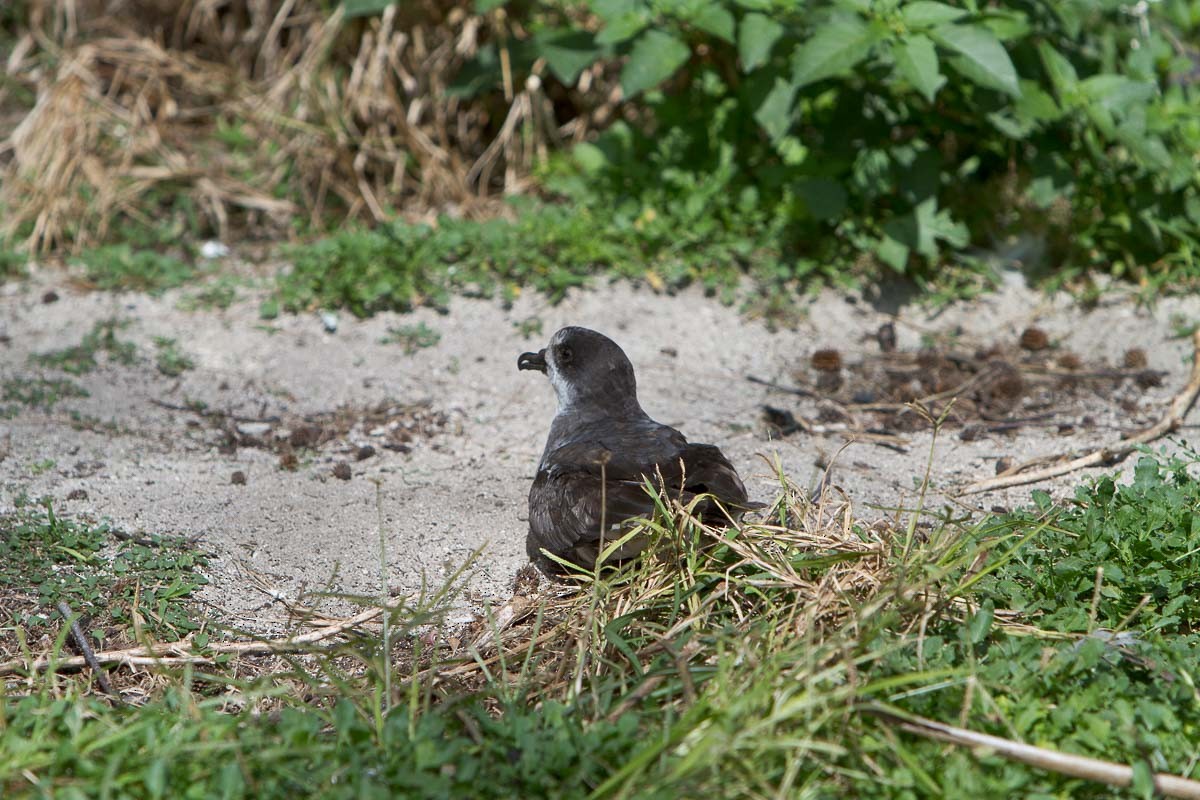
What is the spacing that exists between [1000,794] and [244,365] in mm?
4322

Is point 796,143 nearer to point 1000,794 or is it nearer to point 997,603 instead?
point 997,603

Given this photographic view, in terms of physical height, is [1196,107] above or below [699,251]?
above

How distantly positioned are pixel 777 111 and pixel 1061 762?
3765 mm

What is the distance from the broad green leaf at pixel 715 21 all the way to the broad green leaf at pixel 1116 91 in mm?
1647

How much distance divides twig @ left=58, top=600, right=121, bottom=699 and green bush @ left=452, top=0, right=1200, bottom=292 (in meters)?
3.37

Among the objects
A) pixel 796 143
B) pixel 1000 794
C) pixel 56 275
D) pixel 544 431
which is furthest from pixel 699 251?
pixel 1000 794

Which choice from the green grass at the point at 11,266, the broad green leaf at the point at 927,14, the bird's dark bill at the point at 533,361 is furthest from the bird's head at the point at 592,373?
the green grass at the point at 11,266

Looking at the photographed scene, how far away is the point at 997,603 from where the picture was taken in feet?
11.0

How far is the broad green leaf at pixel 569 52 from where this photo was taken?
6074 millimetres

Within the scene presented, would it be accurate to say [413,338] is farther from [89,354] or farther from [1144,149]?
[1144,149]

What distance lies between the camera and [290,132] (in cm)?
717

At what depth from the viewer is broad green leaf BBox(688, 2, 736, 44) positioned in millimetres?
5422

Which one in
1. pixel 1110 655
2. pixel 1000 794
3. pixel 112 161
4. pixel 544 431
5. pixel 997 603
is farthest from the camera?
pixel 112 161

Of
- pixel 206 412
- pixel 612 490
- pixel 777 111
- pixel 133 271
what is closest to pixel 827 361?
pixel 777 111
